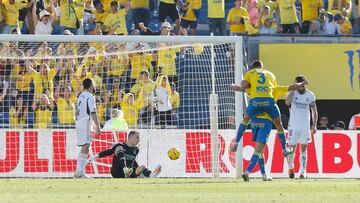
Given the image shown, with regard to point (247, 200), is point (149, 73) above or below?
above

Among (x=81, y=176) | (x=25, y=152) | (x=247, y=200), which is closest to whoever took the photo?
(x=247, y=200)

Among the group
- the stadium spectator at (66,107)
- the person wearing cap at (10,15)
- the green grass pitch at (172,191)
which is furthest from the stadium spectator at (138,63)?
the green grass pitch at (172,191)

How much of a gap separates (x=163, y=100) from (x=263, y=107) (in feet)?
16.4

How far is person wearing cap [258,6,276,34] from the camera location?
27.9 m

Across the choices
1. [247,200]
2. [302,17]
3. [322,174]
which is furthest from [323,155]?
[247,200]

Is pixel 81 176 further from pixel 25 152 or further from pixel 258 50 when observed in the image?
pixel 258 50

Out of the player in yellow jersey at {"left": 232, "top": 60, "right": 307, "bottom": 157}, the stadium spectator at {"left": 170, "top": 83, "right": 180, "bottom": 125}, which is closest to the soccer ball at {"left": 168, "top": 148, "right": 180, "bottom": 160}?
the stadium spectator at {"left": 170, "top": 83, "right": 180, "bottom": 125}

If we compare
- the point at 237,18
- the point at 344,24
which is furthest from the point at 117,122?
the point at 344,24

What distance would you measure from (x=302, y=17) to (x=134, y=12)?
4.08 metres

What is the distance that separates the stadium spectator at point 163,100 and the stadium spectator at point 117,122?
0.72m

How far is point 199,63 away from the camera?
24.1 metres

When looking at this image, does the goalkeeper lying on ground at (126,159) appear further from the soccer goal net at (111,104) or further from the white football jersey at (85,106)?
the soccer goal net at (111,104)

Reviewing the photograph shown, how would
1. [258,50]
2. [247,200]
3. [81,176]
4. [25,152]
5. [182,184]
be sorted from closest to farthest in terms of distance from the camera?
[247,200]
[182,184]
[81,176]
[25,152]
[258,50]

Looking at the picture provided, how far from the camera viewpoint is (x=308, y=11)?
28.2 metres
